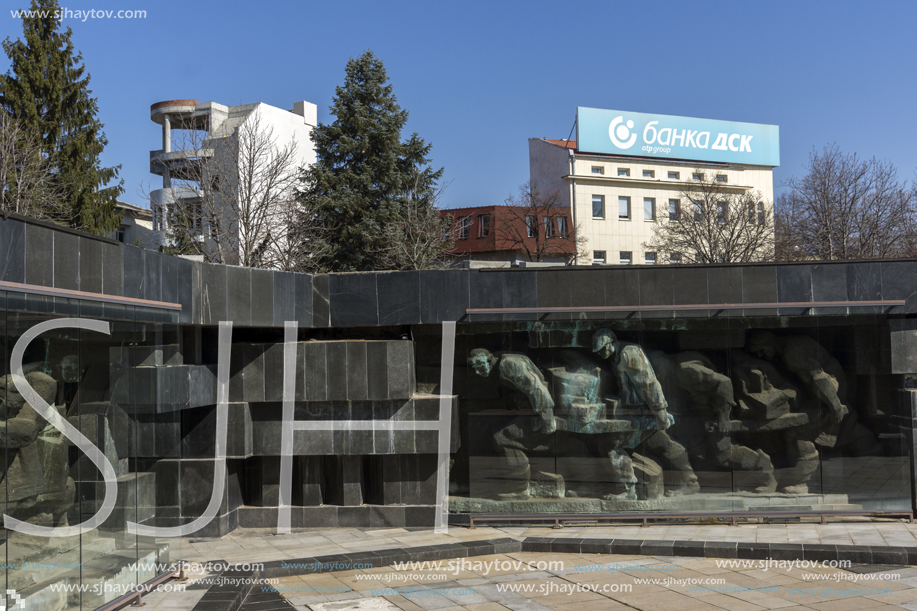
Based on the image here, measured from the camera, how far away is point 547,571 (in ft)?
30.9

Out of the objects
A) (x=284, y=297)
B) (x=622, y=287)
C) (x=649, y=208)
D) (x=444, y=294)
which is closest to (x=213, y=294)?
(x=284, y=297)

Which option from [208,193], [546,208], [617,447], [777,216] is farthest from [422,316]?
[546,208]

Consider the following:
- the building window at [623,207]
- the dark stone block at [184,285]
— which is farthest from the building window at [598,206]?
the dark stone block at [184,285]

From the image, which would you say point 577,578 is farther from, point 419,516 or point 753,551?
point 419,516

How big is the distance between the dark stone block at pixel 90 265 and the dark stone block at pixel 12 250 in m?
0.93

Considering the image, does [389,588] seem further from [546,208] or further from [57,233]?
[546,208]

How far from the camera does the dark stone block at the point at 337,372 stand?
1188 centimetres

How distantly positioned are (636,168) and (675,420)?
37712 millimetres

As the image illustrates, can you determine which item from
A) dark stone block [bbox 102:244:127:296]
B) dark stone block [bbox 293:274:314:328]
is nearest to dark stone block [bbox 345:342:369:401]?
dark stone block [bbox 293:274:314:328]

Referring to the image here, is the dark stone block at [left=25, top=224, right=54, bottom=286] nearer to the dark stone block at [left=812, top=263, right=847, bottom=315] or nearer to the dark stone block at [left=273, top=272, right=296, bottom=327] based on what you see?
the dark stone block at [left=273, top=272, right=296, bottom=327]

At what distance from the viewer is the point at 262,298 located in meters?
11.4

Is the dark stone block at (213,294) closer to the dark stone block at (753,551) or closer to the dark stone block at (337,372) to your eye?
the dark stone block at (337,372)

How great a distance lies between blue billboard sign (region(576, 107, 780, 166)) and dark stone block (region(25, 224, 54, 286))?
39.8m

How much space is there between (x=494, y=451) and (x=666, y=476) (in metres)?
2.58
